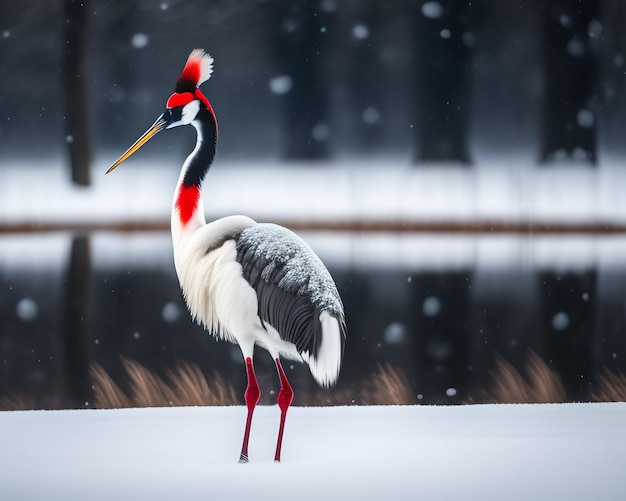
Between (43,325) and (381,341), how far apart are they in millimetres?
1450

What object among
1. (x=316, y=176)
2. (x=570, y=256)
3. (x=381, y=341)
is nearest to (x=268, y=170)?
(x=316, y=176)

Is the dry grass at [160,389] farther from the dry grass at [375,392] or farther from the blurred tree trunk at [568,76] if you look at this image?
the blurred tree trunk at [568,76]

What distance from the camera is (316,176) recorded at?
136 inches

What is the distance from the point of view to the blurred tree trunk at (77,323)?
3418 mm

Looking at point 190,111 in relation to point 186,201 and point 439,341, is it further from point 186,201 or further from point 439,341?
point 439,341

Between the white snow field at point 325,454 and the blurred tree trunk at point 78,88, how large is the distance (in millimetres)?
1074

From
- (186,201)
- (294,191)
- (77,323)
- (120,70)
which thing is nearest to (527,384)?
(294,191)

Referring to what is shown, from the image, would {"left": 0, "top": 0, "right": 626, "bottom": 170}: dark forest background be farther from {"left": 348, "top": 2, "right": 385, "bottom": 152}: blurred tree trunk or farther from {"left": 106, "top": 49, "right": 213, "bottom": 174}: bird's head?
{"left": 106, "top": 49, "right": 213, "bottom": 174}: bird's head

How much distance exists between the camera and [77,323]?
3418mm

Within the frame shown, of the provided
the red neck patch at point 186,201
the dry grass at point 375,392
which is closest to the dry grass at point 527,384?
the dry grass at point 375,392

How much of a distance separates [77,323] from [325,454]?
1.33 metres

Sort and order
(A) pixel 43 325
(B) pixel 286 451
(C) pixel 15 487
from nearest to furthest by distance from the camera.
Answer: (C) pixel 15 487
(B) pixel 286 451
(A) pixel 43 325

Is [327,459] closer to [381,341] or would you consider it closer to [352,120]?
[381,341]

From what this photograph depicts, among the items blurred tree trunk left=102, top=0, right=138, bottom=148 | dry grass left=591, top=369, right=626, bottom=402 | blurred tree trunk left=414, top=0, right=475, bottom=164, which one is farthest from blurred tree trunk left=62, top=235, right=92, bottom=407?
dry grass left=591, top=369, right=626, bottom=402
